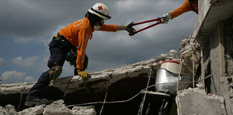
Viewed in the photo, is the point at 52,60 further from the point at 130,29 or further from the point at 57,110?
the point at 130,29

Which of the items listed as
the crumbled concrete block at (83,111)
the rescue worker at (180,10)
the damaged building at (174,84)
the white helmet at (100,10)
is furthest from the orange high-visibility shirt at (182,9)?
the crumbled concrete block at (83,111)

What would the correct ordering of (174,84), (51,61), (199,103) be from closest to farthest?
1. (199,103)
2. (174,84)
3. (51,61)

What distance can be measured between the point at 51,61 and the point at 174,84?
235cm

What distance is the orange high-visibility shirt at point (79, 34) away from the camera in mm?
4500

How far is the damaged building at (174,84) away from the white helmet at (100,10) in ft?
3.83

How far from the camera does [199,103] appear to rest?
3592 millimetres

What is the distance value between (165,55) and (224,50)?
63.1 inches

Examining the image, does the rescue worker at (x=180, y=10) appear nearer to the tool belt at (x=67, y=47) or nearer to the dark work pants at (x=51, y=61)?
the tool belt at (x=67, y=47)

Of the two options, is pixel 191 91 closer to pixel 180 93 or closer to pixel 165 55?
pixel 180 93

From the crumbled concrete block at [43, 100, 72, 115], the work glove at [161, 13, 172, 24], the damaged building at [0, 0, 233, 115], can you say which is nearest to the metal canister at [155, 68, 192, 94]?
the damaged building at [0, 0, 233, 115]

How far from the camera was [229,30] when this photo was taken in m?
3.73

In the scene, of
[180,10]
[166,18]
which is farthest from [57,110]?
[180,10]

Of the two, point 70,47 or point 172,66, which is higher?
point 70,47

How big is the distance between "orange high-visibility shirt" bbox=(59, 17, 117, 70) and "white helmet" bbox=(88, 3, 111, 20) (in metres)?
0.31
